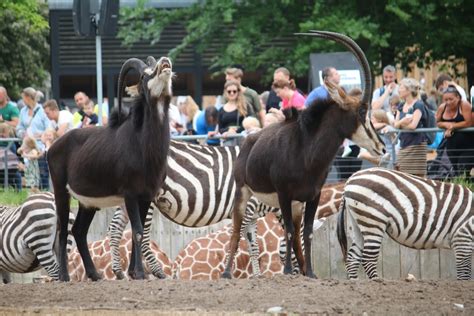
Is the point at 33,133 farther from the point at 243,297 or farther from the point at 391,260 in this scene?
the point at 243,297

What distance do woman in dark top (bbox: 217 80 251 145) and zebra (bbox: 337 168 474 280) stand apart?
2605 mm

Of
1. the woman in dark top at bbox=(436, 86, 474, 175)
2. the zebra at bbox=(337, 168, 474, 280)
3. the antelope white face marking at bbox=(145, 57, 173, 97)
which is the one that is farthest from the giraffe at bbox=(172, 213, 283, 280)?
the antelope white face marking at bbox=(145, 57, 173, 97)

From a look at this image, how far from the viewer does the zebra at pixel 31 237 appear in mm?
16812

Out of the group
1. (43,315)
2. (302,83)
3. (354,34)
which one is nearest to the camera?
(43,315)

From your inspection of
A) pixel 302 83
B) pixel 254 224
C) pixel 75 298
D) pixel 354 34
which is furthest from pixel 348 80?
pixel 302 83

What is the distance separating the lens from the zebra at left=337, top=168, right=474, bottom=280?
1594 cm

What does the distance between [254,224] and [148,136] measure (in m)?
3.93

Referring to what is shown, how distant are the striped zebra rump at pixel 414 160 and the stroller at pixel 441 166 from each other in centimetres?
35

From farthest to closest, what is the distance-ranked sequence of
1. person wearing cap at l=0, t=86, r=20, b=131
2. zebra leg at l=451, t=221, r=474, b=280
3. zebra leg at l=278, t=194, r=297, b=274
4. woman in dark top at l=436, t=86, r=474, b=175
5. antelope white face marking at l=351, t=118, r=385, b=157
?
person wearing cap at l=0, t=86, r=20, b=131, woman in dark top at l=436, t=86, r=474, b=175, zebra leg at l=451, t=221, r=474, b=280, antelope white face marking at l=351, t=118, r=385, b=157, zebra leg at l=278, t=194, r=297, b=274

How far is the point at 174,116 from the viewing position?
21875 mm

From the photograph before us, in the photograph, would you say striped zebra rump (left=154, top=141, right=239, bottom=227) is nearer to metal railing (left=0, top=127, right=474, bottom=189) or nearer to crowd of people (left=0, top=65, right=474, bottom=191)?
crowd of people (left=0, top=65, right=474, bottom=191)

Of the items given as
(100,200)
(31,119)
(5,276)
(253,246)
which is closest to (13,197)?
(5,276)

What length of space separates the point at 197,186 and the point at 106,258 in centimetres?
187

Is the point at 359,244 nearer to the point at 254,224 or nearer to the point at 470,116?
the point at 254,224
